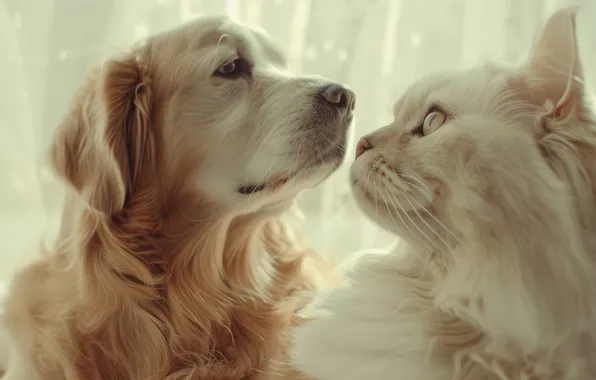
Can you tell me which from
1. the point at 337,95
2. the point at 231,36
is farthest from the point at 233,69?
the point at 337,95

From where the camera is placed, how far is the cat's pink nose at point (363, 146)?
2.47 ft

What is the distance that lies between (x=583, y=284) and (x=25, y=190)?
108cm

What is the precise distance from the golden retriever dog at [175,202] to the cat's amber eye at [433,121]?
22 cm

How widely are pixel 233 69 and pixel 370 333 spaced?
0.49 meters

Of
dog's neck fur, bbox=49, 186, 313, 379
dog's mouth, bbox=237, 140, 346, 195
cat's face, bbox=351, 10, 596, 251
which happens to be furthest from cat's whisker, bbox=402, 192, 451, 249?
dog's neck fur, bbox=49, 186, 313, 379

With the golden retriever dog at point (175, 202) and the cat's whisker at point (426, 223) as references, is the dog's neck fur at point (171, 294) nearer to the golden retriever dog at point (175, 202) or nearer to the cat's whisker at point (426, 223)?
the golden retriever dog at point (175, 202)

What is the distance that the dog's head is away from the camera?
88 centimetres

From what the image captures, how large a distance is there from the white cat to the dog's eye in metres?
0.33

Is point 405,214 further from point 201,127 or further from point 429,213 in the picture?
point 201,127

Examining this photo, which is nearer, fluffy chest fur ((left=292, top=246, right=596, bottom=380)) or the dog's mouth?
fluffy chest fur ((left=292, top=246, right=596, bottom=380))

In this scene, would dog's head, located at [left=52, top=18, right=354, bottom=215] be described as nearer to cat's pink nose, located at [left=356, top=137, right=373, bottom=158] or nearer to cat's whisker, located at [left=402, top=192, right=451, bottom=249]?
cat's pink nose, located at [left=356, top=137, right=373, bottom=158]

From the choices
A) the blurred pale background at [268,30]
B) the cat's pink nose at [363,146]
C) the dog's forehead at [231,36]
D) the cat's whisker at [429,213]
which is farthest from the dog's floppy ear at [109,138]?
the cat's whisker at [429,213]

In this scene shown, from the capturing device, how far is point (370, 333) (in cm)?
71

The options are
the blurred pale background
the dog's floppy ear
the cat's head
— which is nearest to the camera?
the cat's head
